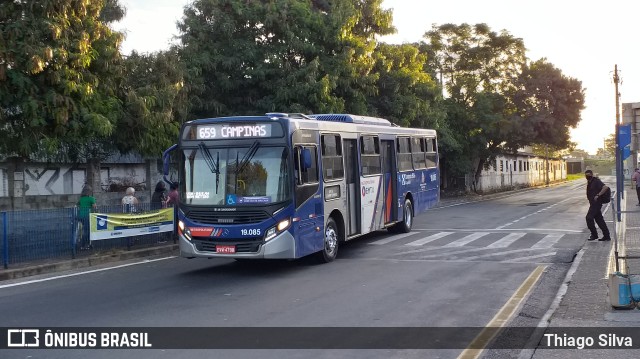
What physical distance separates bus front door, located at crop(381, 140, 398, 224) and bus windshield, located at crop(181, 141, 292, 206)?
594 cm

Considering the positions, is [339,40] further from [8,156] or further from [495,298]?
[495,298]

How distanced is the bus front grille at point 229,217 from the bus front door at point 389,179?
636 centimetres

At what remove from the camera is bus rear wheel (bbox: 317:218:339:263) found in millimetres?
13828

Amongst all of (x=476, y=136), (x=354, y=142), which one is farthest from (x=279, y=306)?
(x=476, y=136)

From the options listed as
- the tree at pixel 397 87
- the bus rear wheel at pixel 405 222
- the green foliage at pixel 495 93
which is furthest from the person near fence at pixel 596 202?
the green foliage at pixel 495 93

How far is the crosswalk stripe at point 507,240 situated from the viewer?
1638 cm

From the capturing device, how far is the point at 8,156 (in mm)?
17766

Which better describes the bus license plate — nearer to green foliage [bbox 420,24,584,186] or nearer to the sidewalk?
the sidewalk

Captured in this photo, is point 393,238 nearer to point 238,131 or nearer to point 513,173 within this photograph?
point 238,131

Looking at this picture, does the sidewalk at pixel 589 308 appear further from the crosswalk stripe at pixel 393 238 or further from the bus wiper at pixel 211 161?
the bus wiper at pixel 211 161

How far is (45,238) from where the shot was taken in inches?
567

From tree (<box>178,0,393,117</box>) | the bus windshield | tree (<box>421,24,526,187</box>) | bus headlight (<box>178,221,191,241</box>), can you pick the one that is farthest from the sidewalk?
tree (<box>421,24,526,187</box>)

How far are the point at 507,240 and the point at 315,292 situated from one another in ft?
28.2

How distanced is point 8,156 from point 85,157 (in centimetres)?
388
